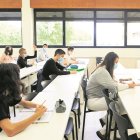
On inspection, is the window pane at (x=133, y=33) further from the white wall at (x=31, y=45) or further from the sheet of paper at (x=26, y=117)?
the sheet of paper at (x=26, y=117)

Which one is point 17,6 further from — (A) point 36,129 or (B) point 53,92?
(A) point 36,129

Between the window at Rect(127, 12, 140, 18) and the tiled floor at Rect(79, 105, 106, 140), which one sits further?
the window at Rect(127, 12, 140, 18)

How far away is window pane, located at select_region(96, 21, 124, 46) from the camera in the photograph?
27.0ft

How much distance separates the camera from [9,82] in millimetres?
1478

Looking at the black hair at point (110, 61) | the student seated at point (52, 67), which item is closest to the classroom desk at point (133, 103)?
the black hair at point (110, 61)

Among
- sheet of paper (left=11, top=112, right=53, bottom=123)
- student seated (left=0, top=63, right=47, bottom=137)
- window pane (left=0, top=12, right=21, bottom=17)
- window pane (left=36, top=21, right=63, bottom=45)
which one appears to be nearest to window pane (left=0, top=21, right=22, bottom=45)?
window pane (left=0, top=12, right=21, bottom=17)

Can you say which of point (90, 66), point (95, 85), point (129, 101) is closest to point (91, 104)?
point (95, 85)

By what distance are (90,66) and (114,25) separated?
186 cm

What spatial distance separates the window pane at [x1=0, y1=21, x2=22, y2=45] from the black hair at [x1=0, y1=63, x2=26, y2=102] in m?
7.03

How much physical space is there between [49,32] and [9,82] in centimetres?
693

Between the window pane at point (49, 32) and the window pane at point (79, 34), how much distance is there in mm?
339

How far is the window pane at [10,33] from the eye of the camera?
8188 mm

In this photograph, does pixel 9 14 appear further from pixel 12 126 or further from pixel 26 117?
pixel 12 126

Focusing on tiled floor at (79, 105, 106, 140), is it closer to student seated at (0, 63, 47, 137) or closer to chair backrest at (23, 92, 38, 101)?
chair backrest at (23, 92, 38, 101)
